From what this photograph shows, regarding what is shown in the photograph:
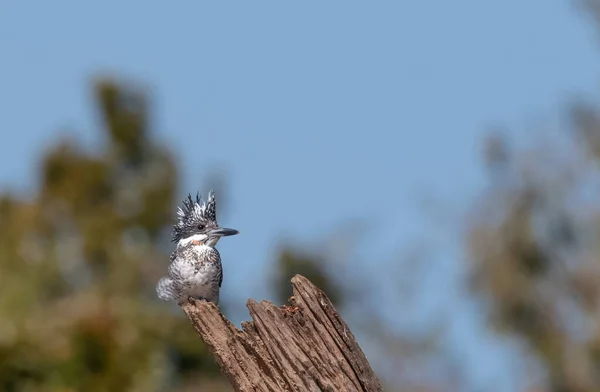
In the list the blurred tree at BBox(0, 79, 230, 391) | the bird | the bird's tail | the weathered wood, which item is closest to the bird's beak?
the bird

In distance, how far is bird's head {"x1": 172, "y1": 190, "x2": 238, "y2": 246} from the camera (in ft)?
30.4

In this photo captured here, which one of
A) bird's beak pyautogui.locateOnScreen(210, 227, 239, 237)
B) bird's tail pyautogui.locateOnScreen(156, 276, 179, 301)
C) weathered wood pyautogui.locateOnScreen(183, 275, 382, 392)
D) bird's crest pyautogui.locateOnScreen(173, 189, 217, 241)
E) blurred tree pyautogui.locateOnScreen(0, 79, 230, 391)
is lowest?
weathered wood pyautogui.locateOnScreen(183, 275, 382, 392)

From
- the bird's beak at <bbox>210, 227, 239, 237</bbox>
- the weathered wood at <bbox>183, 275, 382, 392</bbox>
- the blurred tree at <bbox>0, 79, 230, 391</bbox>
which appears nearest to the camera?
the weathered wood at <bbox>183, 275, 382, 392</bbox>

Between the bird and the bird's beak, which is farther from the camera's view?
the bird's beak

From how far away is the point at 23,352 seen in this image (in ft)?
48.2

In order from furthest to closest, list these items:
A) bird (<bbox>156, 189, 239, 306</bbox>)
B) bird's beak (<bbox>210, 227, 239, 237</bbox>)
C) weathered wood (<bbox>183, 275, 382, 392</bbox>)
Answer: bird's beak (<bbox>210, 227, 239, 237</bbox>) < bird (<bbox>156, 189, 239, 306</bbox>) < weathered wood (<bbox>183, 275, 382, 392</bbox>)

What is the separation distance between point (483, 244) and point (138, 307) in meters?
9.84

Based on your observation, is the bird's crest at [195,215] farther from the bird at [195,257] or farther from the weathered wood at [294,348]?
the weathered wood at [294,348]

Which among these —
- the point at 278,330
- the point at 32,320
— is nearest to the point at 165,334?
the point at 32,320

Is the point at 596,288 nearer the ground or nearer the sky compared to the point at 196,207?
nearer the sky

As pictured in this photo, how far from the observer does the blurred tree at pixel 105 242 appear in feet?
68.4

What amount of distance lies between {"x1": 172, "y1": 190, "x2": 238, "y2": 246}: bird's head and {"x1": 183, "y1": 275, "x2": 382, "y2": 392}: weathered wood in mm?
1721

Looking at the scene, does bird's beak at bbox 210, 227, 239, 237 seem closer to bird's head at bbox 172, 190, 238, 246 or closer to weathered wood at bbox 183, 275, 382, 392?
bird's head at bbox 172, 190, 238, 246

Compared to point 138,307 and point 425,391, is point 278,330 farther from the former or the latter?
point 425,391
